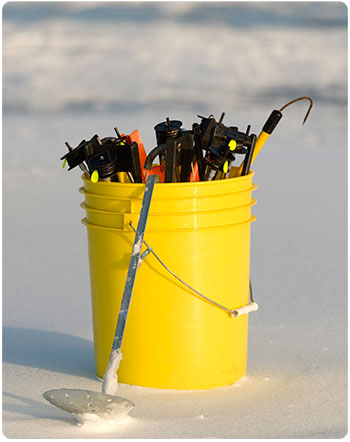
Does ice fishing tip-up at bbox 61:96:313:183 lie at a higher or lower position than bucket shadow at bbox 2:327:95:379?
higher

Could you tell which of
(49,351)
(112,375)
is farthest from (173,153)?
(49,351)

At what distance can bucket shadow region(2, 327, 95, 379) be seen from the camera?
2.20 m

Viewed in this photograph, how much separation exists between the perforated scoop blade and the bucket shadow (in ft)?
0.99

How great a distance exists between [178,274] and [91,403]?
0.35 meters

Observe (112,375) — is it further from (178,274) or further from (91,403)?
(178,274)

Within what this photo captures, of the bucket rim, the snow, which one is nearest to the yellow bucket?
the bucket rim

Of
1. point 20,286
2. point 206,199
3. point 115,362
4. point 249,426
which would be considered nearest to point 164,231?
point 206,199

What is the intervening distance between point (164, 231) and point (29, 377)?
20.7 inches

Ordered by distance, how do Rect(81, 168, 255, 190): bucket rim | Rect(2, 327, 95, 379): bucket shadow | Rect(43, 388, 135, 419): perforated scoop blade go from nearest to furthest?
Rect(43, 388, 135, 419): perforated scoop blade → Rect(81, 168, 255, 190): bucket rim → Rect(2, 327, 95, 379): bucket shadow

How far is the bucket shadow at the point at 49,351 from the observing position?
220cm

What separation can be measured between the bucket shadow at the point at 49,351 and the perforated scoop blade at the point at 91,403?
11.9 inches

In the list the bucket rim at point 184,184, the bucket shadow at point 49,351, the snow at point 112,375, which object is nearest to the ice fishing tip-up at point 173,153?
the bucket rim at point 184,184

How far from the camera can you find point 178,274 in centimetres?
195

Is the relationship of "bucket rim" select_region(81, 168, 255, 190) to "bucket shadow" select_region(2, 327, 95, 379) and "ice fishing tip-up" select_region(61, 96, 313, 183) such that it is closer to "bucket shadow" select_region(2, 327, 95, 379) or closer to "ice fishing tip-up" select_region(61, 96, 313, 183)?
"ice fishing tip-up" select_region(61, 96, 313, 183)
